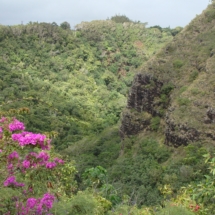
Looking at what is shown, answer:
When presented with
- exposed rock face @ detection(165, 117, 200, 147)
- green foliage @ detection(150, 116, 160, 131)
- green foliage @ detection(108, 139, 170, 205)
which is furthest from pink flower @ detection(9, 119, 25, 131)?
green foliage @ detection(150, 116, 160, 131)

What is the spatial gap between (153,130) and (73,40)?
4317 centimetres

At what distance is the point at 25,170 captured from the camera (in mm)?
4672

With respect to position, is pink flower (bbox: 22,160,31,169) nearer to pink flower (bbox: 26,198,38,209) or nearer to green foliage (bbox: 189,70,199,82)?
pink flower (bbox: 26,198,38,209)

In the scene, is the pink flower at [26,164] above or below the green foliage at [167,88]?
above

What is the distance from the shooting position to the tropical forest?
480cm

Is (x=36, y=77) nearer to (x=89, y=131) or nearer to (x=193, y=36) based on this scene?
(x=89, y=131)

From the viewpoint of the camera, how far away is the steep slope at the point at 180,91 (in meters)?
25.4

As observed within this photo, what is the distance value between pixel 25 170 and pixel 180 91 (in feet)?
86.2

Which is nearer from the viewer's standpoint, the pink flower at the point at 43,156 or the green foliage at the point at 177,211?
the pink flower at the point at 43,156

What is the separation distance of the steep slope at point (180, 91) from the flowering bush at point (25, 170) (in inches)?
806

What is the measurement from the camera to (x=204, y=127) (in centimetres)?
2452

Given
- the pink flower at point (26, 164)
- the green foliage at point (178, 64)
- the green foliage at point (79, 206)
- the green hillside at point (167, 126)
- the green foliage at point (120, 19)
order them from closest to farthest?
the pink flower at point (26, 164)
the green foliage at point (79, 206)
the green hillside at point (167, 126)
the green foliage at point (178, 64)
the green foliage at point (120, 19)

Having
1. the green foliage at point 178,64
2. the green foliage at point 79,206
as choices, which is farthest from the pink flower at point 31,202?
the green foliage at point 178,64

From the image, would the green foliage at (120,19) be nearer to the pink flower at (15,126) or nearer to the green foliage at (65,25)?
the green foliage at (65,25)
